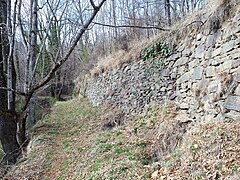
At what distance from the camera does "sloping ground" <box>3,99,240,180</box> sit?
8.82 feet

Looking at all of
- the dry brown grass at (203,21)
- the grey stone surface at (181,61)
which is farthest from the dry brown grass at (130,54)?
the grey stone surface at (181,61)

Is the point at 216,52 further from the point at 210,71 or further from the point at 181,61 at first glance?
the point at 181,61

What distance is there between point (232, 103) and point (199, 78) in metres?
1.01

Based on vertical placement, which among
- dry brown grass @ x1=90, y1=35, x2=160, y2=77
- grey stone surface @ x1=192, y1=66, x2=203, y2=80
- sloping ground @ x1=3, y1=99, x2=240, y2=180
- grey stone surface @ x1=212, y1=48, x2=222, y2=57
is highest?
dry brown grass @ x1=90, y1=35, x2=160, y2=77

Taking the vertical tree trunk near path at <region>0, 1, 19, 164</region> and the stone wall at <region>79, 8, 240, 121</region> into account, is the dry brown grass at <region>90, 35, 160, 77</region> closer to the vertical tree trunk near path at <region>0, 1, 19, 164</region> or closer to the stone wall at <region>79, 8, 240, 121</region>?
the stone wall at <region>79, 8, 240, 121</region>

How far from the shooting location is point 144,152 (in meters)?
4.06

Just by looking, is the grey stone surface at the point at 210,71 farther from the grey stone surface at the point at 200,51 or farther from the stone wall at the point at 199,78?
the grey stone surface at the point at 200,51

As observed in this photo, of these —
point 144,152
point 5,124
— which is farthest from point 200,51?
point 5,124

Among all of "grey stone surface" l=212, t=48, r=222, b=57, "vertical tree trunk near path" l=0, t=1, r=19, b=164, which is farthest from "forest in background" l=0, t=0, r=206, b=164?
"grey stone surface" l=212, t=48, r=222, b=57

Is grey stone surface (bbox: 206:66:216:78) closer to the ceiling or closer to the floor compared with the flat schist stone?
closer to the ceiling

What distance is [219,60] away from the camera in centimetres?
352

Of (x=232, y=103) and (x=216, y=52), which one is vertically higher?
(x=216, y=52)

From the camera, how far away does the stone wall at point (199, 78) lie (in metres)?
3.23

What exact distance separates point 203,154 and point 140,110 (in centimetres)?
346
